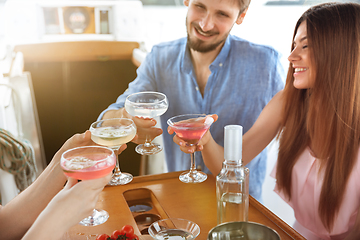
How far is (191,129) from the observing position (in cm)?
124

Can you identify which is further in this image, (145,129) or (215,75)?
(215,75)

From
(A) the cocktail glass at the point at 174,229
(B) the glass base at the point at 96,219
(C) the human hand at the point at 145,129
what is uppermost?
(C) the human hand at the point at 145,129

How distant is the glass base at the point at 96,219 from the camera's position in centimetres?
111

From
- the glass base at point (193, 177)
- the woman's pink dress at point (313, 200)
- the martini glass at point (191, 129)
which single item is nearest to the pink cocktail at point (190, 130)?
the martini glass at point (191, 129)

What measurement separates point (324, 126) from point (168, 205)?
2.57ft

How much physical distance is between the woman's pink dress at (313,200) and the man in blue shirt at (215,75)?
1.57 ft

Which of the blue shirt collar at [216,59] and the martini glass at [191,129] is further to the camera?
the blue shirt collar at [216,59]

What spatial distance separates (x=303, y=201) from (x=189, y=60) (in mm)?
1028

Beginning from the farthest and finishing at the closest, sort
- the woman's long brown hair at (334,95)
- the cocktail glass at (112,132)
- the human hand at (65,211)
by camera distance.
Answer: the woman's long brown hair at (334,95) < the cocktail glass at (112,132) < the human hand at (65,211)

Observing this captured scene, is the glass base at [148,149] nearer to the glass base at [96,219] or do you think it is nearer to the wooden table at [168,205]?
the wooden table at [168,205]

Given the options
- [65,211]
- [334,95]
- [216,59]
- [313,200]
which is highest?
[216,59]

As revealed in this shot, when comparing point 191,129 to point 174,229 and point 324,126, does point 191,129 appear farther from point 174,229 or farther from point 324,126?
point 324,126

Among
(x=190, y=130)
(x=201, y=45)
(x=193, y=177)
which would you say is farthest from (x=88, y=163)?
(x=201, y=45)

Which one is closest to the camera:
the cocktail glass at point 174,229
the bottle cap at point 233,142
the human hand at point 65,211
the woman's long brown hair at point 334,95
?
the human hand at point 65,211
